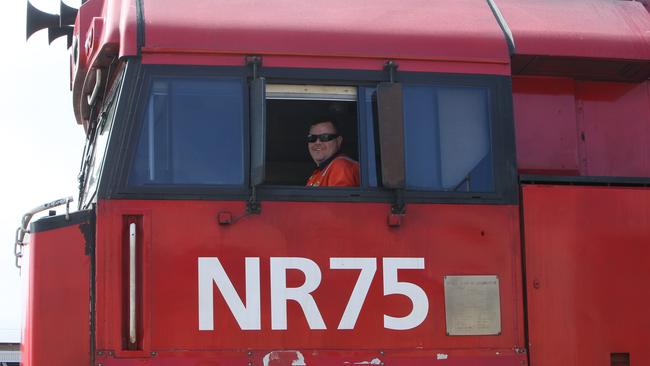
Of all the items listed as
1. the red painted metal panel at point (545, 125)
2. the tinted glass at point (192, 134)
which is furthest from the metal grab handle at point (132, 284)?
the red painted metal panel at point (545, 125)

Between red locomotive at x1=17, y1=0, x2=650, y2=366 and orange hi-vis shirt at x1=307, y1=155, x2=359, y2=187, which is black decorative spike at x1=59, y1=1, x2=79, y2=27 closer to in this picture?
red locomotive at x1=17, y1=0, x2=650, y2=366

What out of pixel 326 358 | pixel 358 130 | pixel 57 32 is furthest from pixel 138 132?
pixel 57 32

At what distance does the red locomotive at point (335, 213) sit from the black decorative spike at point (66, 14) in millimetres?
1187

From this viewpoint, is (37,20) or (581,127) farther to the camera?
(37,20)

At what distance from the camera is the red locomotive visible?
5223 mm

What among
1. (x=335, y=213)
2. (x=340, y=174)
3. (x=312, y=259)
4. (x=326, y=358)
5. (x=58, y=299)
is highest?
(x=340, y=174)

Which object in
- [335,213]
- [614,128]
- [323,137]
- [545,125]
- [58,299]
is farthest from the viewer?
[614,128]

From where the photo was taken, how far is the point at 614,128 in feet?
20.3

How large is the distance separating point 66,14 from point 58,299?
2.63 meters

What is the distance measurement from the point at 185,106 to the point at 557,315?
2.36m

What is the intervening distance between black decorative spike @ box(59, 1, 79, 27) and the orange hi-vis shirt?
2.46m

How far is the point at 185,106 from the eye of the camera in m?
5.43

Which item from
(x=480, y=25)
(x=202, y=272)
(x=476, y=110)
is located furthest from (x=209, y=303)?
(x=480, y=25)

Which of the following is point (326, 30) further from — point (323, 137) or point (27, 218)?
point (27, 218)
